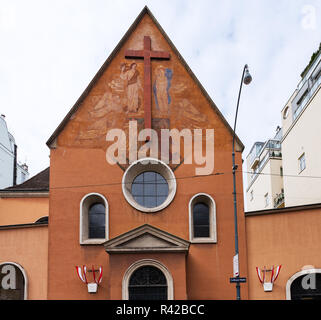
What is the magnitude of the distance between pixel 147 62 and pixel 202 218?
7537mm

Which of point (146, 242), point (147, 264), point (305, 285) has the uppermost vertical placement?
point (146, 242)

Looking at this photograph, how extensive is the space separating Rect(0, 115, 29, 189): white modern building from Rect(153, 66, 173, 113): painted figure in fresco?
63.9ft

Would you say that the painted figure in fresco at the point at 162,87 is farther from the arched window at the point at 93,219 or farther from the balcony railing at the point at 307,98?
the balcony railing at the point at 307,98

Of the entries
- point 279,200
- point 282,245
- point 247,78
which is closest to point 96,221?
point 282,245

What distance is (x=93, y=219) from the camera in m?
22.0

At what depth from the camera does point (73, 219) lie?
21.5m

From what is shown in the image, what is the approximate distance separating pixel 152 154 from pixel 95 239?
4.37 m

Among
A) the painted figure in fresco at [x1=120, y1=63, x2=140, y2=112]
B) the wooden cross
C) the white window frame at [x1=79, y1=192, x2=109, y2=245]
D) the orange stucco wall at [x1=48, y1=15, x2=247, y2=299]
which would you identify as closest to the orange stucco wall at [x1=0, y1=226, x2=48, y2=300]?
the orange stucco wall at [x1=48, y1=15, x2=247, y2=299]

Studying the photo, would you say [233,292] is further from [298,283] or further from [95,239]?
[95,239]

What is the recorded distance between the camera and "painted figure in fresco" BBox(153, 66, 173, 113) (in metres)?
23.1

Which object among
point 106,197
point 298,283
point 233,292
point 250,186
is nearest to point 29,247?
point 106,197

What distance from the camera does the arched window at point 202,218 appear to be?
845 inches

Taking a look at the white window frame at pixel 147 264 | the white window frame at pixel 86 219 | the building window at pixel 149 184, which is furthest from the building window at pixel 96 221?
the white window frame at pixel 147 264

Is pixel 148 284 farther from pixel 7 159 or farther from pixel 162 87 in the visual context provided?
pixel 7 159
